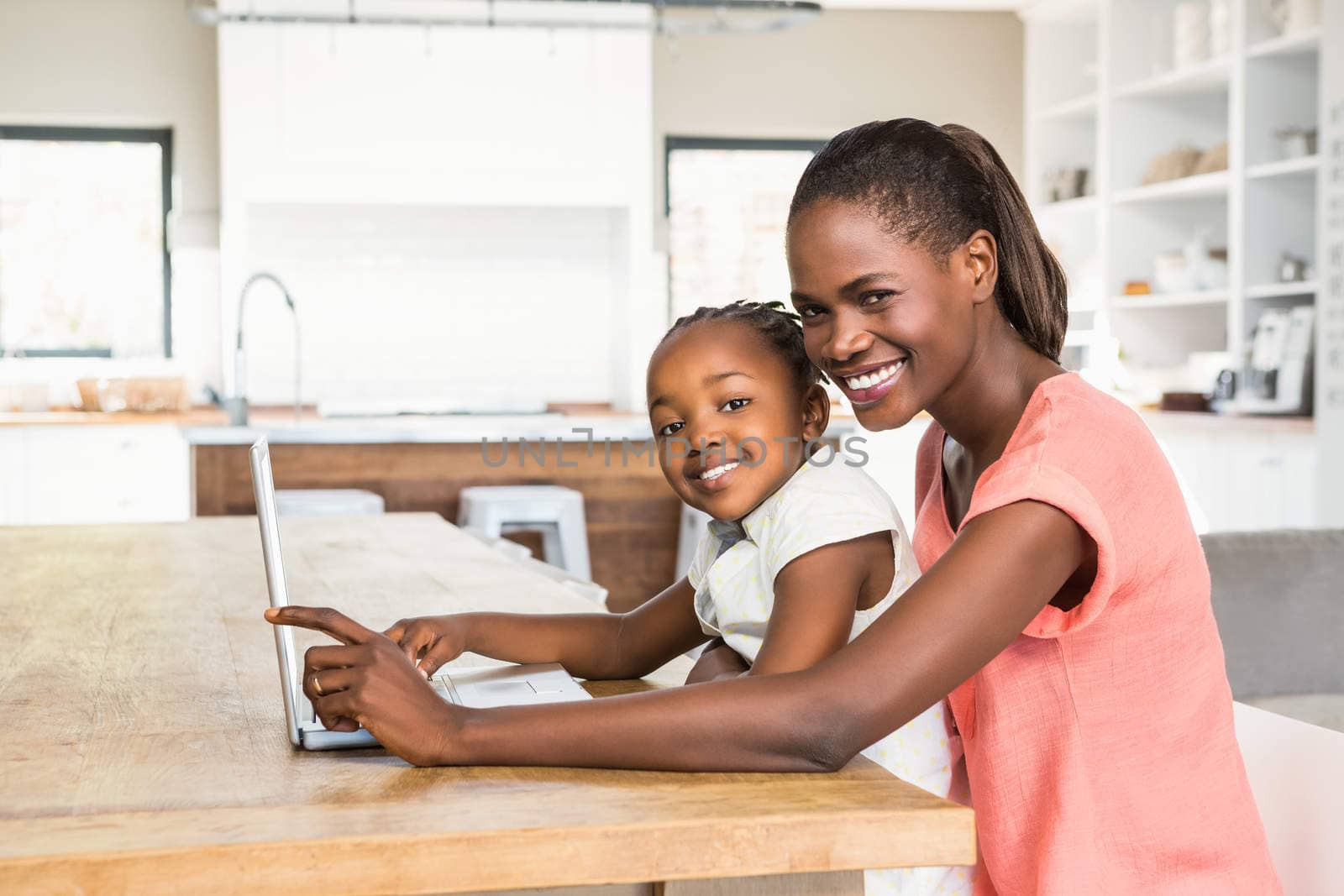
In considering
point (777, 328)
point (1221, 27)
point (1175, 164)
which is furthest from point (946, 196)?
point (1175, 164)

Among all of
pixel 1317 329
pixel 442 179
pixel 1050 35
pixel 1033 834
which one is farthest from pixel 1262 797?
pixel 1050 35

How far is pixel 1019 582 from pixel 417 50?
4709 millimetres

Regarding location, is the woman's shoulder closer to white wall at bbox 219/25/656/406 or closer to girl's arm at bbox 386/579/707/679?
girl's arm at bbox 386/579/707/679

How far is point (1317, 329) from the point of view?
14.2ft

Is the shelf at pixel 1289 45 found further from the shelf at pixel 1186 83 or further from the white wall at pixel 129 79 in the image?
the white wall at pixel 129 79

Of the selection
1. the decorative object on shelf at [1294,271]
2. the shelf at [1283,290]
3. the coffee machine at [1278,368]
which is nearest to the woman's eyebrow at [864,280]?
the shelf at [1283,290]

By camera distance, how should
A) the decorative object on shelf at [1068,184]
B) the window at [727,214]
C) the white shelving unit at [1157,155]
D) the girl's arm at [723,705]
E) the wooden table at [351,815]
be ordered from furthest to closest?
the window at [727,214], the decorative object on shelf at [1068,184], the white shelving unit at [1157,155], the girl's arm at [723,705], the wooden table at [351,815]

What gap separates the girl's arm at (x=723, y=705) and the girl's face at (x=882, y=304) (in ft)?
0.71

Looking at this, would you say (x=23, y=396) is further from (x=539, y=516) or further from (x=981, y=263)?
(x=981, y=263)

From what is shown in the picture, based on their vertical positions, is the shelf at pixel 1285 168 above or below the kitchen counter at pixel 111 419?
above

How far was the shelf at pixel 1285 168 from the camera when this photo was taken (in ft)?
14.4

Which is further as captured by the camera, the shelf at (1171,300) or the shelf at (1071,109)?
the shelf at (1071,109)

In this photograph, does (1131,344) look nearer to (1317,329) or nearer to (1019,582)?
(1317,329)

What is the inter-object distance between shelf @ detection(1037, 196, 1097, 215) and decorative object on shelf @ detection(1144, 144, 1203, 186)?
1.16 feet
